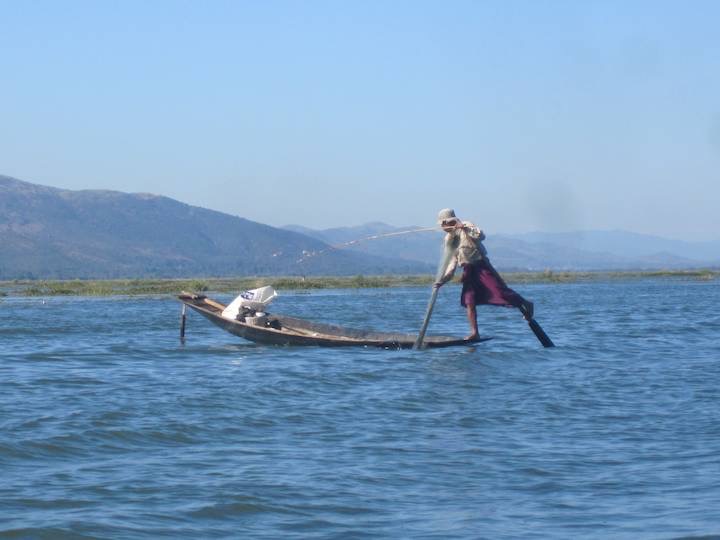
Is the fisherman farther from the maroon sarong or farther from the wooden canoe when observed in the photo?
the wooden canoe

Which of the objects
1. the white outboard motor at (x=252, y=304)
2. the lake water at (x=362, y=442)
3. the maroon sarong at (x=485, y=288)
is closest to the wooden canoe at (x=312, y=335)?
the white outboard motor at (x=252, y=304)

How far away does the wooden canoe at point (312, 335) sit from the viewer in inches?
955

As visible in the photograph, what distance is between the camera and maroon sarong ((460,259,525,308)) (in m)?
→ 23.0

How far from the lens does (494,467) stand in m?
12.0

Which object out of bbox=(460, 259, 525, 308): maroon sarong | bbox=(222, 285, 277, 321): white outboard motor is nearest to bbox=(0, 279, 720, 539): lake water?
bbox=(222, 285, 277, 321): white outboard motor

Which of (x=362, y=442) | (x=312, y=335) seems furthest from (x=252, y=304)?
(x=362, y=442)

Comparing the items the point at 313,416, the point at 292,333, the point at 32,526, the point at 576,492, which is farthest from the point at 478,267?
the point at 32,526

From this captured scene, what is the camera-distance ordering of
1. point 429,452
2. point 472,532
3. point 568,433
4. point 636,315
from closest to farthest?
1. point 472,532
2. point 429,452
3. point 568,433
4. point 636,315

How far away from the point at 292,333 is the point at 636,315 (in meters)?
15.5

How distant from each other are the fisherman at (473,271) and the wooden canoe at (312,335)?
0.78 meters

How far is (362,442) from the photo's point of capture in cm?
1340

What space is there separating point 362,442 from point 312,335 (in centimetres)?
1203

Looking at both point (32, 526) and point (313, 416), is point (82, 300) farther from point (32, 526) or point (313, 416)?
point (32, 526)

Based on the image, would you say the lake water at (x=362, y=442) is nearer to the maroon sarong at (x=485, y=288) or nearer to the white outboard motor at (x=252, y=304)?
the white outboard motor at (x=252, y=304)
